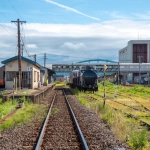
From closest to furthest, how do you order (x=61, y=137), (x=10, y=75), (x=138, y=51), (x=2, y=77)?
1. (x=61, y=137)
2. (x=10, y=75)
3. (x=2, y=77)
4. (x=138, y=51)

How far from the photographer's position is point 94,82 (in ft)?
126

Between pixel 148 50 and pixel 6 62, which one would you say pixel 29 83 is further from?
pixel 148 50

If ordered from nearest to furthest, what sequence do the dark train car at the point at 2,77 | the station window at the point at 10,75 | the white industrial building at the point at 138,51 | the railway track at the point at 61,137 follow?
1. the railway track at the point at 61,137
2. the station window at the point at 10,75
3. the dark train car at the point at 2,77
4. the white industrial building at the point at 138,51

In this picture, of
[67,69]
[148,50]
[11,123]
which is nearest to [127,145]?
[11,123]

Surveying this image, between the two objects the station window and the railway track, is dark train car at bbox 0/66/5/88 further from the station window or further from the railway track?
the railway track

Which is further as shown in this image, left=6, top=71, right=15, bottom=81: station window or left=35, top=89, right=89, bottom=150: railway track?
left=6, top=71, right=15, bottom=81: station window

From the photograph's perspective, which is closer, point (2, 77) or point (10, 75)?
point (10, 75)

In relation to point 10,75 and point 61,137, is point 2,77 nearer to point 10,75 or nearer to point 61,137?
point 10,75

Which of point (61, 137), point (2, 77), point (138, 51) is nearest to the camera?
point (61, 137)

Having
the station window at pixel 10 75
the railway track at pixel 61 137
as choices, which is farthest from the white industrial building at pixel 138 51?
the railway track at pixel 61 137

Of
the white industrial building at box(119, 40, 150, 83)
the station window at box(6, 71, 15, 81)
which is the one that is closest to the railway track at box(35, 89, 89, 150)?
the station window at box(6, 71, 15, 81)

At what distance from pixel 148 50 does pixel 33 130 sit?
377 feet

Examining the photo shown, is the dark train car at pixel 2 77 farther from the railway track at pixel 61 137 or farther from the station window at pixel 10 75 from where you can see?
the railway track at pixel 61 137

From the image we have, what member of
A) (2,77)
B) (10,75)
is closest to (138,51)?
(2,77)
